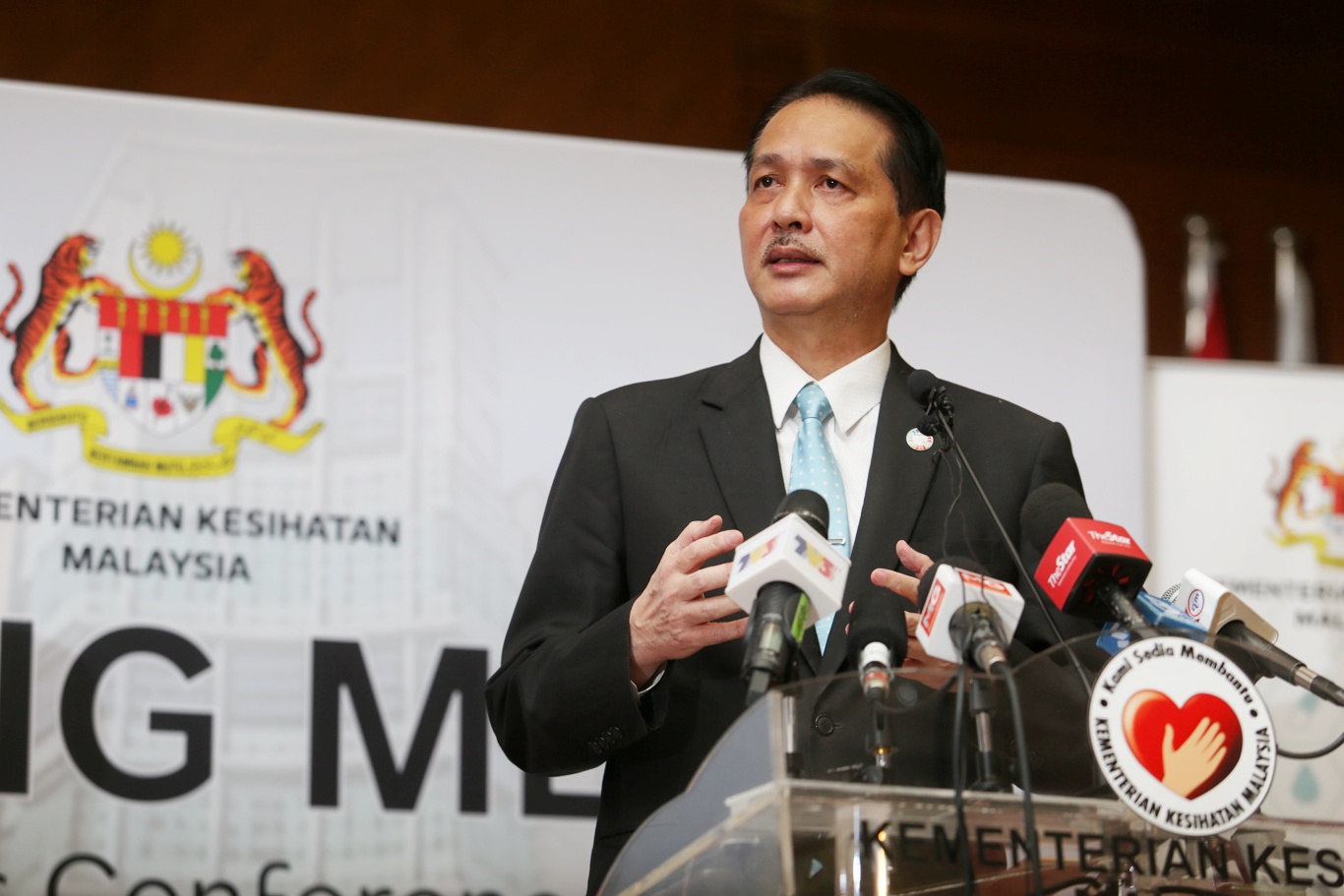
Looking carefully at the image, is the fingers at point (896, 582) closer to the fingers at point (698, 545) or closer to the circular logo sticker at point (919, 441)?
the fingers at point (698, 545)

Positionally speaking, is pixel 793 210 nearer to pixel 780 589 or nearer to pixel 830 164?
pixel 830 164

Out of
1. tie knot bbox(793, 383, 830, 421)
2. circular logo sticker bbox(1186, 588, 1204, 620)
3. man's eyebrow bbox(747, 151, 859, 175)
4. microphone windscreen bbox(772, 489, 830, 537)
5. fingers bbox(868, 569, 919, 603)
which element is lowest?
circular logo sticker bbox(1186, 588, 1204, 620)

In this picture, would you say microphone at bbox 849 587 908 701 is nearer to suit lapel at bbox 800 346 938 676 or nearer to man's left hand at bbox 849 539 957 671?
man's left hand at bbox 849 539 957 671

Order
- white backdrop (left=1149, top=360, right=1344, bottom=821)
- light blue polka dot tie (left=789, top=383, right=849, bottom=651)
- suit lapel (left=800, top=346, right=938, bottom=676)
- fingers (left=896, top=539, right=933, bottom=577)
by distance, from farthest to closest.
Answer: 1. white backdrop (left=1149, top=360, right=1344, bottom=821)
2. light blue polka dot tie (left=789, top=383, right=849, bottom=651)
3. suit lapel (left=800, top=346, right=938, bottom=676)
4. fingers (left=896, top=539, right=933, bottom=577)

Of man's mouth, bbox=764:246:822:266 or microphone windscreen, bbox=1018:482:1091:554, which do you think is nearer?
microphone windscreen, bbox=1018:482:1091:554

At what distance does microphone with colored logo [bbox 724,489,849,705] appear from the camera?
1.42 meters

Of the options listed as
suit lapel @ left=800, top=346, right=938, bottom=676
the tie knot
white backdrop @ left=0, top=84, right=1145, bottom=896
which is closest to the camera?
suit lapel @ left=800, top=346, right=938, bottom=676

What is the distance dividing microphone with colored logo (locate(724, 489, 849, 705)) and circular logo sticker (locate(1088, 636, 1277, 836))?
0.85ft

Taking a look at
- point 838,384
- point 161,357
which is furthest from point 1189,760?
point 161,357

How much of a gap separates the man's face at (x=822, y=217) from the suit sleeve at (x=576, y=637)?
1.10 ft

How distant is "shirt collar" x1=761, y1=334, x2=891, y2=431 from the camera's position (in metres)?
2.28

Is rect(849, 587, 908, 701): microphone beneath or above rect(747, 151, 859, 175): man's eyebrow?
beneath

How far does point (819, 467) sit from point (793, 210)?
1.34 ft

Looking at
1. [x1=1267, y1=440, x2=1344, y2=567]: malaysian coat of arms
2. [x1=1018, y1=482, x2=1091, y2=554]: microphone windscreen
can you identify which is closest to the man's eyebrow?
[x1=1018, y1=482, x2=1091, y2=554]: microphone windscreen
